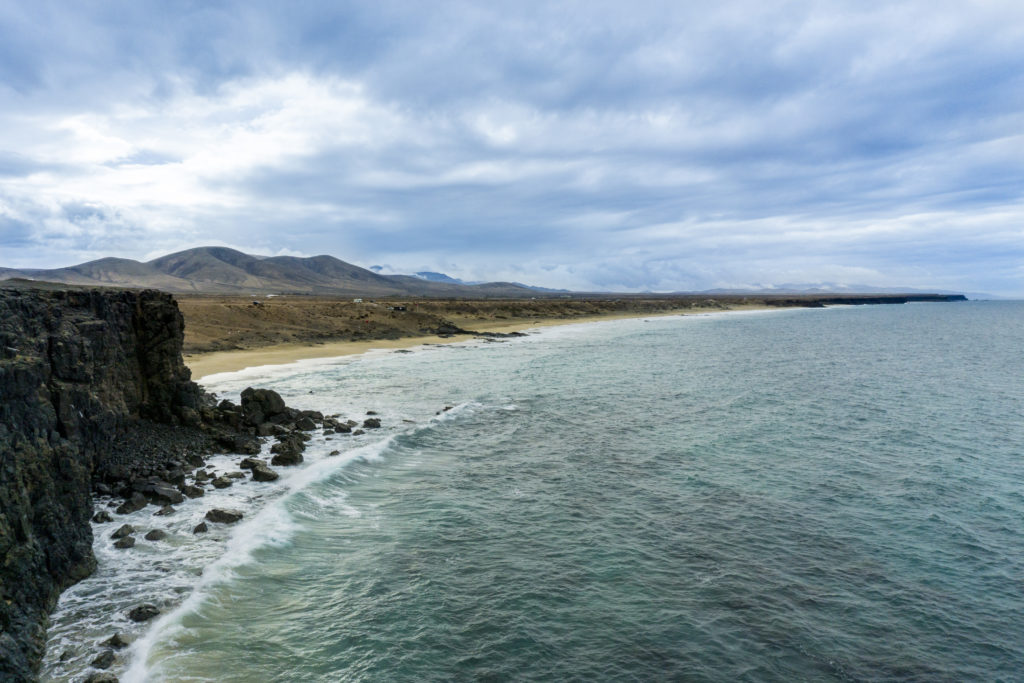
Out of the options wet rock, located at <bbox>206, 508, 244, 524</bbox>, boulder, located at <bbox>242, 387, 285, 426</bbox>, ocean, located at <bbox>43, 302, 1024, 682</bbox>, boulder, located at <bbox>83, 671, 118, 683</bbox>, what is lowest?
ocean, located at <bbox>43, 302, 1024, 682</bbox>

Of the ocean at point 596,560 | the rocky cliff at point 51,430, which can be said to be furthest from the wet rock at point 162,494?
Answer: the rocky cliff at point 51,430

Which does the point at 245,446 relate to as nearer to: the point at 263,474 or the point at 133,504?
the point at 263,474

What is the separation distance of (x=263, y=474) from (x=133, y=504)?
4097 mm

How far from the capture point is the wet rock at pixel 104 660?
9.51 metres

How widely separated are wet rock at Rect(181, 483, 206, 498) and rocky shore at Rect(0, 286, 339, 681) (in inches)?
2.4

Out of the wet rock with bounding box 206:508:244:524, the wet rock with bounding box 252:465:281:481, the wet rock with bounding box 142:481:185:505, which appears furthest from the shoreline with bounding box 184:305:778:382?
the wet rock with bounding box 206:508:244:524

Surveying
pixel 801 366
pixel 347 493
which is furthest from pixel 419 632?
pixel 801 366

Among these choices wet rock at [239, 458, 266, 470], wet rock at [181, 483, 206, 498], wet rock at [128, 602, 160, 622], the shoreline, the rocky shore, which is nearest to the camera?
the rocky shore

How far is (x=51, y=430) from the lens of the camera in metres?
13.0

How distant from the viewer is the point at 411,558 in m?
14.0

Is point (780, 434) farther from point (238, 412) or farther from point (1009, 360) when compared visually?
point (1009, 360)

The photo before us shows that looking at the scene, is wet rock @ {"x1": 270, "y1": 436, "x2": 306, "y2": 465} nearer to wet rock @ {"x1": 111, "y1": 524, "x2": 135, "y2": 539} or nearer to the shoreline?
wet rock @ {"x1": 111, "y1": 524, "x2": 135, "y2": 539}

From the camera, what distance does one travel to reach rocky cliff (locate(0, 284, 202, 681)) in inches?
391

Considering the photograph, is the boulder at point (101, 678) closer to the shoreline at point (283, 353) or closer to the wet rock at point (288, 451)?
the wet rock at point (288, 451)
